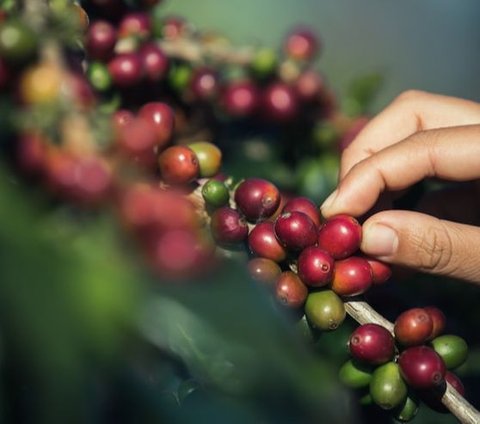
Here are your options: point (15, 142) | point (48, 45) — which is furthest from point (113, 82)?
point (15, 142)

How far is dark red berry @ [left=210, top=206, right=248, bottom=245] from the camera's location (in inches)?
47.6

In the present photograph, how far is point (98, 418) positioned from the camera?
471mm

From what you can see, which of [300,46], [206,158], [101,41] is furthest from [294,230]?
[300,46]

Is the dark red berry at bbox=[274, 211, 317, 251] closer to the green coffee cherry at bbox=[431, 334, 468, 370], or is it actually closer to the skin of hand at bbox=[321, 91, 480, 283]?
the skin of hand at bbox=[321, 91, 480, 283]

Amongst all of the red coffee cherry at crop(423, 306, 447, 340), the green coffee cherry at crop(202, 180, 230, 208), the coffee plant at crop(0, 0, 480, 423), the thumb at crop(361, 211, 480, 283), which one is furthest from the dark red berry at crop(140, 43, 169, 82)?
the red coffee cherry at crop(423, 306, 447, 340)

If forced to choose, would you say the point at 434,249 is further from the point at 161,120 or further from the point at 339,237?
the point at 161,120

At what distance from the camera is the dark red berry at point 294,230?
124cm

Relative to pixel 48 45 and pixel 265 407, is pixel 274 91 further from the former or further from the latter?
pixel 265 407

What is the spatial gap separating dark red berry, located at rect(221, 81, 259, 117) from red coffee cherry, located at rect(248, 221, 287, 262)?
0.51m

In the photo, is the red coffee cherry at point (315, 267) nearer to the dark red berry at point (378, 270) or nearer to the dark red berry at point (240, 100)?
the dark red berry at point (378, 270)

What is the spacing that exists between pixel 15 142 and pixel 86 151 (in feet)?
0.51

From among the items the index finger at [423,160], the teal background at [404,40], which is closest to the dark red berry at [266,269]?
the index finger at [423,160]

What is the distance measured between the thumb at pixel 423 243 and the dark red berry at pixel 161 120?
1.50 ft

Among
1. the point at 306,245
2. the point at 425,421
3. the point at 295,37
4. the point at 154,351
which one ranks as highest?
the point at 154,351
